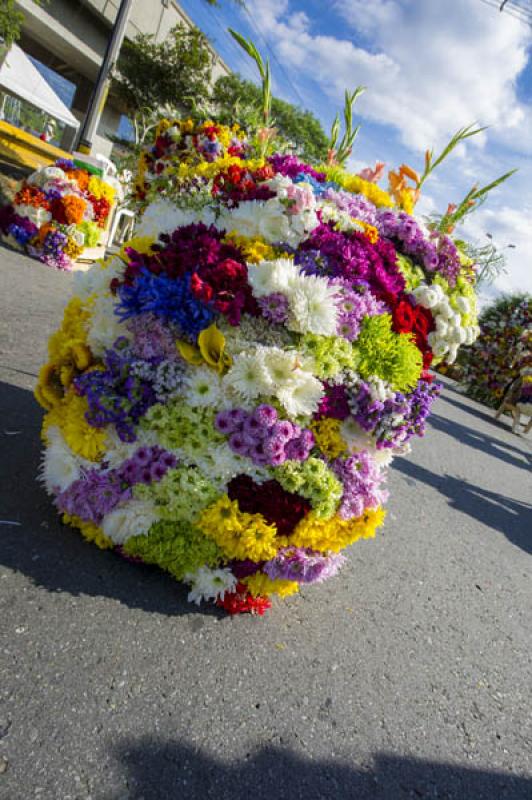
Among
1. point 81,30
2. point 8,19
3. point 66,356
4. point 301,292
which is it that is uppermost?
point 81,30

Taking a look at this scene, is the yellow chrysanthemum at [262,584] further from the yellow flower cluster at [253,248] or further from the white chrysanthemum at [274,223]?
the white chrysanthemum at [274,223]

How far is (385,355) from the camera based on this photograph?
8.53ft

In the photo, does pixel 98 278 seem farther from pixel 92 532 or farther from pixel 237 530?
pixel 237 530

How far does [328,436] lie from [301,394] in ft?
1.00

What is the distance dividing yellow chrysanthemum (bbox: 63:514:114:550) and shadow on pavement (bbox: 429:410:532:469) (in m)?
8.16

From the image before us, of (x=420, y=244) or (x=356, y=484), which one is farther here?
(x=420, y=244)

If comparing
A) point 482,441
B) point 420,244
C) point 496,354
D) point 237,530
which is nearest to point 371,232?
point 420,244

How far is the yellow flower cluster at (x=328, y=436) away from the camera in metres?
2.53

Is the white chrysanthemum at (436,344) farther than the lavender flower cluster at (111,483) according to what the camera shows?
Yes

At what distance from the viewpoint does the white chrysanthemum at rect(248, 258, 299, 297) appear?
2330 millimetres

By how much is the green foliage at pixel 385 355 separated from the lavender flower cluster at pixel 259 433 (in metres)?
0.51

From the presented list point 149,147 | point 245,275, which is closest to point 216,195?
point 245,275

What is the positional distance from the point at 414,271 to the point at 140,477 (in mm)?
1848

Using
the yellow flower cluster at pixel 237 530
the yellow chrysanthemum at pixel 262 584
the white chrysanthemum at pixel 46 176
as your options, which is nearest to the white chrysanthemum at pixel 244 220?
the yellow flower cluster at pixel 237 530
